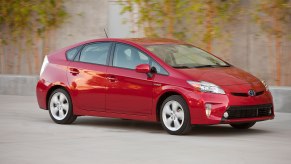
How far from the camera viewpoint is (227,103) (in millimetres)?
12445

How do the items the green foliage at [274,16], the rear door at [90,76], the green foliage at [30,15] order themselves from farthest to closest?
1. the green foliage at [30,15]
2. the green foliage at [274,16]
3. the rear door at [90,76]

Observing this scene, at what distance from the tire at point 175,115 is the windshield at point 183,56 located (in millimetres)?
630

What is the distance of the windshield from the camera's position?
523 inches

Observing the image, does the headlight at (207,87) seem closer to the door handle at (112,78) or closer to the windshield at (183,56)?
the windshield at (183,56)

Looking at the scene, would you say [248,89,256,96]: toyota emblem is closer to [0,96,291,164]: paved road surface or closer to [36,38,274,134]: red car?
[36,38,274,134]: red car

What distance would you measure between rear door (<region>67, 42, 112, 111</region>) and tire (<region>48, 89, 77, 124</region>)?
196 mm

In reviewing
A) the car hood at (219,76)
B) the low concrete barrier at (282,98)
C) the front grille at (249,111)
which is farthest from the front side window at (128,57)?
the low concrete barrier at (282,98)

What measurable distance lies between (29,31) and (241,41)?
20.3 feet

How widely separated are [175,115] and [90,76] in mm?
1812

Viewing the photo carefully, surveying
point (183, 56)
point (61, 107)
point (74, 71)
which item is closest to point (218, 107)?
point (183, 56)

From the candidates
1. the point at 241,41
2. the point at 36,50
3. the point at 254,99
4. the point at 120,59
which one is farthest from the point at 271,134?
the point at 36,50

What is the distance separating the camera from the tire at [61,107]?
1427cm

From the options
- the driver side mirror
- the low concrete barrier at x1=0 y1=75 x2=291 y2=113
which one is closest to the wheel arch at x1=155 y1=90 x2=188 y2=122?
the driver side mirror

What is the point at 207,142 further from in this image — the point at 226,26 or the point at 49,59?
the point at 226,26
